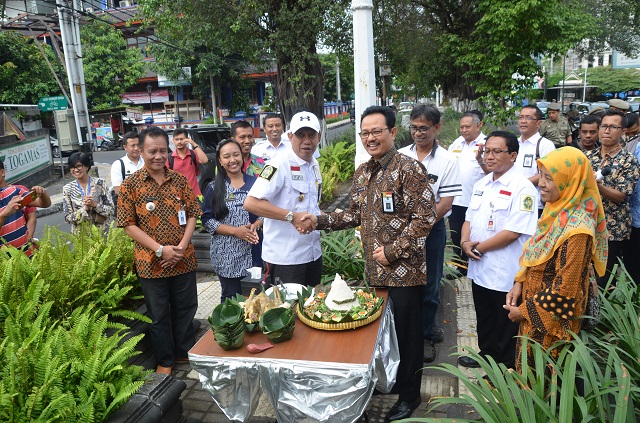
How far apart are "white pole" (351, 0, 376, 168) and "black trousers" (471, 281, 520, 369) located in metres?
2.53

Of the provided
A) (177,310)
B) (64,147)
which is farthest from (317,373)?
(64,147)

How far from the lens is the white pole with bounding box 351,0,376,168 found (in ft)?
17.8

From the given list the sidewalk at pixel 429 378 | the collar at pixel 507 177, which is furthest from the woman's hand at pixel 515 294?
the collar at pixel 507 177

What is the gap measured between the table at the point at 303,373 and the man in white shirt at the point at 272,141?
11.7 feet

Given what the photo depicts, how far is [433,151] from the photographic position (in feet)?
12.7

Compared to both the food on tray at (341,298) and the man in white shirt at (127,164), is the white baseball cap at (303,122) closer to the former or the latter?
the food on tray at (341,298)

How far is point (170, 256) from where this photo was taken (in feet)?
11.6

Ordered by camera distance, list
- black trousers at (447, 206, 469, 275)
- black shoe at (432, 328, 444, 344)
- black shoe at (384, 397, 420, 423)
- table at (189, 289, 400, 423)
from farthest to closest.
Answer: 1. black trousers at (447, 206, 469, 275)
2. black shoe at (432, 328, 444, 344)
3. black shoe at (384, 397, 420, 423)
4. table at (189, 289, 400, 423)

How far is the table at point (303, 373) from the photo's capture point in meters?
2.33

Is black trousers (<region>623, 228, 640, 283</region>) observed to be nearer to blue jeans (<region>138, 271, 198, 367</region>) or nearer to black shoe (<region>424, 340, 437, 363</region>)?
black shoe (<region>424, 340, 437, 363</region>)

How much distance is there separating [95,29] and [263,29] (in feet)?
78.7

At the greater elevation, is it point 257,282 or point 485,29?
point 485,29

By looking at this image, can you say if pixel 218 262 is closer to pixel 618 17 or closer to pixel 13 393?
pixel 13 393

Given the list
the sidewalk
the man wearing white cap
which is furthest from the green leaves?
the man wearing white cap
